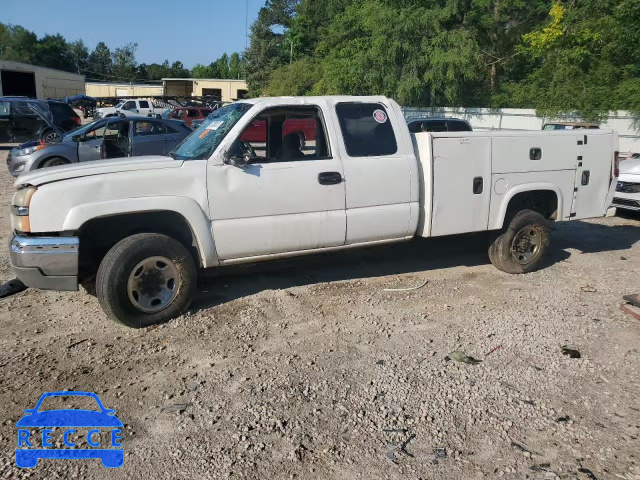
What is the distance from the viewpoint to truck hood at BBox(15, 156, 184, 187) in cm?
449

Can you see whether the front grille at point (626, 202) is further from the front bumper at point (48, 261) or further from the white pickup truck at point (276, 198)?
the front bumper at point (48, 261)

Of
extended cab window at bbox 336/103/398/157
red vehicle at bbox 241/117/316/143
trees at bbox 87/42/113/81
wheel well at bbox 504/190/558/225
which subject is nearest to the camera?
red vehicle at bbox 241/117/316/143

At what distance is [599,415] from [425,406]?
1125mm

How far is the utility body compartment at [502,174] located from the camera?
18.9 feet

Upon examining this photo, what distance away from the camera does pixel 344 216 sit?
17.8 ft

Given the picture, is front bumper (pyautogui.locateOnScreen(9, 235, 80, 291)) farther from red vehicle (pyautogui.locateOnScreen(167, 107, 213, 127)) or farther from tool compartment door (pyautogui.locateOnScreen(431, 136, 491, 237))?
red vehicle (pyautogui.locateOnScreen(167, 107, 213, 127))

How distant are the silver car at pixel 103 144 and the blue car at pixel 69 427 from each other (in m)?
8.96

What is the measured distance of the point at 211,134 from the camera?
206 inches

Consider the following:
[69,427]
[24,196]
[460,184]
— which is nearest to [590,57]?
[460,184]

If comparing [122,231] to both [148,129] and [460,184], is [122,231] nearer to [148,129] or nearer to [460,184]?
[460,184]

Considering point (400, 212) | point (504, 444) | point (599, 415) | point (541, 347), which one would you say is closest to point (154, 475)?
point (504, 444)

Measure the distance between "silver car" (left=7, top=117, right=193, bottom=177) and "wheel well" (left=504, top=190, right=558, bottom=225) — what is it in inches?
310

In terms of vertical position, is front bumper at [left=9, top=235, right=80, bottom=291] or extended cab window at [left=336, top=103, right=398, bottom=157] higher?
extended cab window at [left=336, top=103, right=398, bottom=157]

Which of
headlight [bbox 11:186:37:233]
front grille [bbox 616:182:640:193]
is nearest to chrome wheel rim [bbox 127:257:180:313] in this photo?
headlight [bbox 11:186:37:233]
